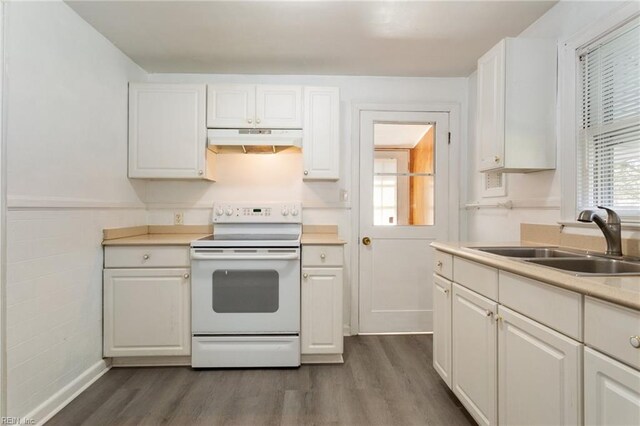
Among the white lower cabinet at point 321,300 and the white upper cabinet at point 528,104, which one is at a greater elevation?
the white upper cabinet at point 528,104

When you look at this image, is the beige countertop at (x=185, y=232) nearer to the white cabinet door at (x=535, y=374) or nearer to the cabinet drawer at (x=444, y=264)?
the cabinet drawer at (x=444, y=264)

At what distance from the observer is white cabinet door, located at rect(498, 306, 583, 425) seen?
1023mm

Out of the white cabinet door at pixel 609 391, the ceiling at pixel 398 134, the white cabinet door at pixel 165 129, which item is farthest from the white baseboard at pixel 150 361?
the ceiling at pixel 398 134

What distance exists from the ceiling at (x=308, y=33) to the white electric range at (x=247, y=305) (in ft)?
4.74

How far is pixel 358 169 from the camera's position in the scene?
9.68ft

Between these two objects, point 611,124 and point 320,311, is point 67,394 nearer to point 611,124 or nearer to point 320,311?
point 320,311

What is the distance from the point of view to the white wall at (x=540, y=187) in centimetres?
173

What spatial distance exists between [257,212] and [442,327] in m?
1.70

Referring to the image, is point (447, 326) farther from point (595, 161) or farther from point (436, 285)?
point (595, 161)

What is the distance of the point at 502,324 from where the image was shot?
1373 mm

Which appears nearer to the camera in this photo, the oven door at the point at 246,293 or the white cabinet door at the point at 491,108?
the white cabinet door at the point at 491,108

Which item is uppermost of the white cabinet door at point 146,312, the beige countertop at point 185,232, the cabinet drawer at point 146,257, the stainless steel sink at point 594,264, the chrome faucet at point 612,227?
the chrome faucet at point 612,227

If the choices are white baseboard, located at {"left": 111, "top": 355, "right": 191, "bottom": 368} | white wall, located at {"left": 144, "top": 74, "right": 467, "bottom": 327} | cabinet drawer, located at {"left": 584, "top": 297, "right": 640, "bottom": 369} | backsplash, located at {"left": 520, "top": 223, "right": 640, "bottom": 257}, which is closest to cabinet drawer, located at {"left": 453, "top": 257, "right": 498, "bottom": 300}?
cabinet drawer, located at {"left": 584, "top": 297, "right": 640, "bottom": 369}

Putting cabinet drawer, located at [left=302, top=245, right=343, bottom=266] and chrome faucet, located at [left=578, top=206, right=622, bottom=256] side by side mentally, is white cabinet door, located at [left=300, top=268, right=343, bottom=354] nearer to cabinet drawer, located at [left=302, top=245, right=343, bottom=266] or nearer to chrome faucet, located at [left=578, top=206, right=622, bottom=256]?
cabinet drawer, located at [left=302, top=245, right=343, bottom=266]
